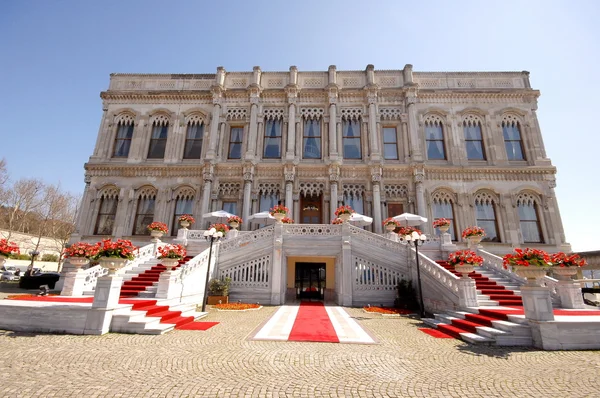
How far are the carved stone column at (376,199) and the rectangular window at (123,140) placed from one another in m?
18.5

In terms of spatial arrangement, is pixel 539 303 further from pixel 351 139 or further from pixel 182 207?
pixel 182 207

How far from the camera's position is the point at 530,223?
17.7 m

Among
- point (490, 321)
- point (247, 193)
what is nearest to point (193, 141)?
point (247, 193)

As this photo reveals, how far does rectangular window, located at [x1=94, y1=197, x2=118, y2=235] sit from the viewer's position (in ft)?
60.3

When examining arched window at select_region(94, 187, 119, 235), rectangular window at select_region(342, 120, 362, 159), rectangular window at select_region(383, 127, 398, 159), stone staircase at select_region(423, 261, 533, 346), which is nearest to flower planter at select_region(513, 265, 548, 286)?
stone staircase at select_region(423, 261, 533, 346)

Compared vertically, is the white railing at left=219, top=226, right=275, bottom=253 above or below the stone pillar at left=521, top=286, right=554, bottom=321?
above

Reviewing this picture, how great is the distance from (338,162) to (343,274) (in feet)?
27.6

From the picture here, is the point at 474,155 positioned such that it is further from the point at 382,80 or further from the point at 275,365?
the point at 275,365

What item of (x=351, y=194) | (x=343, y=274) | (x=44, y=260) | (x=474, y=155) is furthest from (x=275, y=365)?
(x=44, y=260)

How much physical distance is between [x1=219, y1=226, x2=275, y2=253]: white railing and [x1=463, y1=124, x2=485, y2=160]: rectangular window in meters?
15.9

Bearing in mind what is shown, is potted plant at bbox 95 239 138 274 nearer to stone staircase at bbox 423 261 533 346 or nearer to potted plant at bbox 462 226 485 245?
stone staircase at bbox 423 261 533 346

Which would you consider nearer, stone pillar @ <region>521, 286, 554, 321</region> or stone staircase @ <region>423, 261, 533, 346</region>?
stone pillar @ <region>521, 286, 554, 321</region>

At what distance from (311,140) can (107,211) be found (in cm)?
1559

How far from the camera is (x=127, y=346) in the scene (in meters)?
5.62
